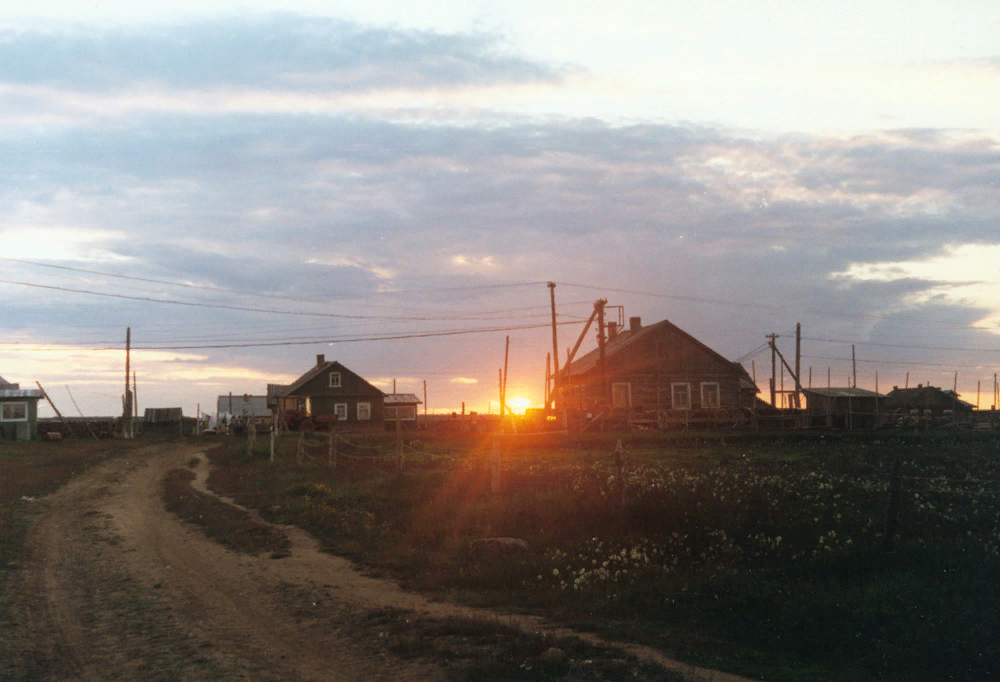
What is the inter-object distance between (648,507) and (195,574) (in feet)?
26.3

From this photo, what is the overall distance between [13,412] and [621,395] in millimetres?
43792

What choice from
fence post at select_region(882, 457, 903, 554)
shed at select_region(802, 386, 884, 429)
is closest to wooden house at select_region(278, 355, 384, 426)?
shed at select_region(802, 386, 884, 429)

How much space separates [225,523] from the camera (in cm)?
1725

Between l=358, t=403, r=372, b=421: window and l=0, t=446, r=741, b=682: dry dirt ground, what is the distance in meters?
55.5

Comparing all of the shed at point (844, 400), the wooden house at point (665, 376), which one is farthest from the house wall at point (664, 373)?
the shed at point (844, 400)

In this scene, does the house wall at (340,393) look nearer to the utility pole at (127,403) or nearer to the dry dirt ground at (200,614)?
the utility pole at (127,403)

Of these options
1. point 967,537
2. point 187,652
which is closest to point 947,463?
point 967,537

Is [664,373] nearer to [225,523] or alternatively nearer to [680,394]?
[680,394]

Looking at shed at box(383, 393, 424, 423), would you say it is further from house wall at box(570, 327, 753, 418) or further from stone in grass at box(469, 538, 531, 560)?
stone in grass at box(469, 538, 531, 560)

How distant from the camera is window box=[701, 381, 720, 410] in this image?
50.3 meters

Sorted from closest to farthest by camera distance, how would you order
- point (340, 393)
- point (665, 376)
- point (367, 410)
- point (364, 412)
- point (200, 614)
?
point (200, 614) → point (665, 376) → point (340, 393) → point (364, 412) → point (367, 410)

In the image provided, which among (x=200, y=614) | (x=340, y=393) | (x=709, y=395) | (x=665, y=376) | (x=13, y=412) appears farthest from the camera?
(x=340, y=393)

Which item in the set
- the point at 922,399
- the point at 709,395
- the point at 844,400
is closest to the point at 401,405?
the point at 709,395

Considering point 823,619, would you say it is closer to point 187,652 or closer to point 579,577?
point 579,577
